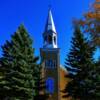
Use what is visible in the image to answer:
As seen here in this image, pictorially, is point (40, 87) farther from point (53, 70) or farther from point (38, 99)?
point (53, 70)

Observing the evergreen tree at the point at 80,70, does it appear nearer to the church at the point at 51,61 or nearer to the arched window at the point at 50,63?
the church at the point at 51,61

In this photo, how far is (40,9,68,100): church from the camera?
55.2m

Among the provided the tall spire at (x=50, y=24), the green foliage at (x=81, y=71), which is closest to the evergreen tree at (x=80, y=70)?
the green foliage at (x=81, y=71)

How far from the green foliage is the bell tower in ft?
46.7

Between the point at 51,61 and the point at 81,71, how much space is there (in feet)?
57.5

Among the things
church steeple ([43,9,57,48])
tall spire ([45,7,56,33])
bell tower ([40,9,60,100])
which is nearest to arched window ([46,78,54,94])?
bell tower ([40,9,60,100])

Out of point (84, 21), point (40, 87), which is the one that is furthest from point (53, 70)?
point (84, 21)

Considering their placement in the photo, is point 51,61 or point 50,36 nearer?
point 51,61

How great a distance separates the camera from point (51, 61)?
5725 cm

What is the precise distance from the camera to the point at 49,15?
62125 mm

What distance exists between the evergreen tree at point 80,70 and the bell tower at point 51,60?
1421cm

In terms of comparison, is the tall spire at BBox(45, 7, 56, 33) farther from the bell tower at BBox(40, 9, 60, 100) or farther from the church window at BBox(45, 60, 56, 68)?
the church window at BBox(45, 60, 56, 68)

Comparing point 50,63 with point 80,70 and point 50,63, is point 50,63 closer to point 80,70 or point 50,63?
point 50,63

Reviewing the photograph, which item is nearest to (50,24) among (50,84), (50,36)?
(50,36)
